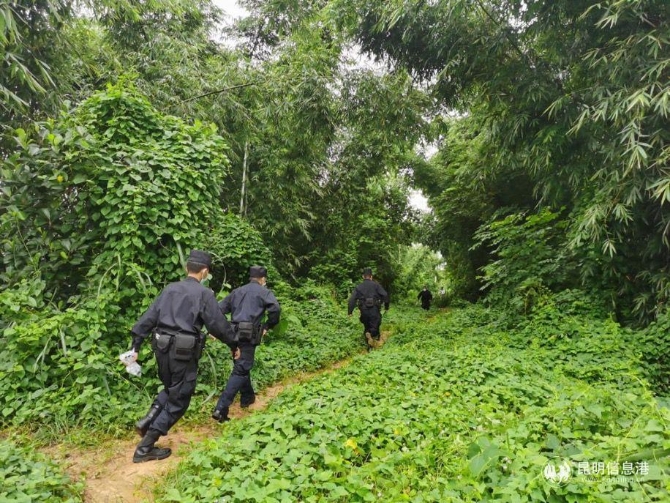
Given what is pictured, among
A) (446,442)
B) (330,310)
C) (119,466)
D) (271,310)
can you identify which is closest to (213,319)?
(271,310)

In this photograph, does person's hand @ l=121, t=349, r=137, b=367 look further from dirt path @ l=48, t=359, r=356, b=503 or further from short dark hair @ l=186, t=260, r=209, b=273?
short dark hair @ l=186, t=260, r=209, b=273

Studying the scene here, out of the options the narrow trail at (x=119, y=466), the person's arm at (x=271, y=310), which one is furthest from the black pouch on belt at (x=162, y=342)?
the person's arm at (x=271, y=310)

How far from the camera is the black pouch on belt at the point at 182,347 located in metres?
3.44

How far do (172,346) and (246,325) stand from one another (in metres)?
1.15

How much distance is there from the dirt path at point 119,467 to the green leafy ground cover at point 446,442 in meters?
0.24

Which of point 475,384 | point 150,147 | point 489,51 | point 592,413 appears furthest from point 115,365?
point 489,51

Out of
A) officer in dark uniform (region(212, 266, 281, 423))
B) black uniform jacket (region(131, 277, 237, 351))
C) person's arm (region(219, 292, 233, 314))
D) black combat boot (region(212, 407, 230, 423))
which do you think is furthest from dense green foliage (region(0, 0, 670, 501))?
black uniform jacket (region(131, 277, 237, 351))

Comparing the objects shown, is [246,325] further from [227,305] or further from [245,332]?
[227,305]

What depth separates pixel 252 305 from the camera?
15.4 feet

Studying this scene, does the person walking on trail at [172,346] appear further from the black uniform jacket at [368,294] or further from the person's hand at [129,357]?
the black uniform jacket at [368,294]

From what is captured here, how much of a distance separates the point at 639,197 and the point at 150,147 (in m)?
6.33

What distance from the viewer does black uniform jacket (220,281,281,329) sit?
4.66 metres

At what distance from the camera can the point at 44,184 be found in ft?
14.5

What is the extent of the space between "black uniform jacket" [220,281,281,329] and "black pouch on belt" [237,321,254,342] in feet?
0.30
